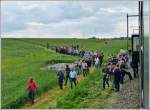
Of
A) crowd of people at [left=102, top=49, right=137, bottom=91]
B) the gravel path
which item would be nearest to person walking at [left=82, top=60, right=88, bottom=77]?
crowd of people at [left=102, top=49, right=137, bottom=91]

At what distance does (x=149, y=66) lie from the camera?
17.0ft

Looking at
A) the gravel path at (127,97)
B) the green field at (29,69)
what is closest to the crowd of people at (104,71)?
the gravel path at (127,97)

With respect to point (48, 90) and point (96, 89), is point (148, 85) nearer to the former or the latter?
point (96, 89)

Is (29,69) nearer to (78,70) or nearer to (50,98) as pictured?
(78,70)

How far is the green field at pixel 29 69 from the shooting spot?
18650mm

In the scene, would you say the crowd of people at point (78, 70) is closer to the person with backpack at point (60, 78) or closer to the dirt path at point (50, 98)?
the person with backpack at point (60, 78)

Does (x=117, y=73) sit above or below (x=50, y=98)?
above

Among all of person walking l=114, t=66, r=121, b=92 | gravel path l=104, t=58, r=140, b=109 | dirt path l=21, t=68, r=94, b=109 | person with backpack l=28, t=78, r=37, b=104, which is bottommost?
dirt path l=21, t=68, r=94, b=109

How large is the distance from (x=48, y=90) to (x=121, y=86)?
8.50 metres

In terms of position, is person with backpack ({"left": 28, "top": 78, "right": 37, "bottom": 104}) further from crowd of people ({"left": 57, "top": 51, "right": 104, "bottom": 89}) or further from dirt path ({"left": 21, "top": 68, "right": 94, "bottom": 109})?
crowd of people ({"left": 57, "top": 51, "right": 104, "bottom": 89})

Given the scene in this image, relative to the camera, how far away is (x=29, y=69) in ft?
88.6

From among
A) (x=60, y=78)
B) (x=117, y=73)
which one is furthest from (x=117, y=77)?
(x=60, y=78)

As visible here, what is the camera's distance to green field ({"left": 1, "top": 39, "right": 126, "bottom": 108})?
1865 centimetres

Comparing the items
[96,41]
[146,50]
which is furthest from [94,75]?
[96,41]
